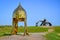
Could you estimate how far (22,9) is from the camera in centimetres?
2762

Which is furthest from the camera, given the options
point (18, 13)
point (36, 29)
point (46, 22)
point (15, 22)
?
point (46, 22)

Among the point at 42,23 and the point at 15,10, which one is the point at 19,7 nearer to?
the point at 15,10

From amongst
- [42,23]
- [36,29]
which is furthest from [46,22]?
[36,29]

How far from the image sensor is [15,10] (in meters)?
27.7

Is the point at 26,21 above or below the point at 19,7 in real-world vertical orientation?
below

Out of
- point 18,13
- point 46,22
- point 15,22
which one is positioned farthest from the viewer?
point 46,22

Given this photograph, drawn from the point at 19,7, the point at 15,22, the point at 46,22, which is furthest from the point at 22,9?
the point at 46,22

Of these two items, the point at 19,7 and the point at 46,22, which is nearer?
the point at 19,7

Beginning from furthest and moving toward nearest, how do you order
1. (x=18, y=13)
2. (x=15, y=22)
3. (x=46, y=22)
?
(x=46, y=22), (x=15, y=22), (x=18, y=13)

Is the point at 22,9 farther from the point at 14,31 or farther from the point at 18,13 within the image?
the point at 14,31

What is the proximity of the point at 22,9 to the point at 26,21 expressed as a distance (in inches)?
74.5

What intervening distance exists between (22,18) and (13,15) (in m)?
1.40

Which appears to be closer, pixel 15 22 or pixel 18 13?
pixel 18 13

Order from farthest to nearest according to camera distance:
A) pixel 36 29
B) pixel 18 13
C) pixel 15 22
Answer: pixel 36 29, pixel 15 22, pixel 18 13
